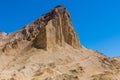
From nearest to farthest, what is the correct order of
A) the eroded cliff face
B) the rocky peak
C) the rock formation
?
the rock formation → the rocky peak → the eroded cliff face

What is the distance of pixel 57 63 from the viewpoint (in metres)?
85.3

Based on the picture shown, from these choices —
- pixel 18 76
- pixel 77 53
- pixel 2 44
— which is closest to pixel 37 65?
pixel 18 76

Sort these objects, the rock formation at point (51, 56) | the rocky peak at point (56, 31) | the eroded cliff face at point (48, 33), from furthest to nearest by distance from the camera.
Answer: the eroded cliff face at point (48, 33) → the rocky peak at point (56, 31) → the rock formation at point (51, 56)

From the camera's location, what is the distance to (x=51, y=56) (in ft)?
291

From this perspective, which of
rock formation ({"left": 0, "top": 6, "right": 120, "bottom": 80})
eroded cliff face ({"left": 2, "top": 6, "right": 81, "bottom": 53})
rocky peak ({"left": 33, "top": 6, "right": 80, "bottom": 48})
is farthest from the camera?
eroded cliff face ({"left": 2, "top": 6, "right": 81, "bottom": 53})

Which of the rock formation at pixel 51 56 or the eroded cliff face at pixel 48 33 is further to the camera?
A: the eroded cliff face at pixel 48 33

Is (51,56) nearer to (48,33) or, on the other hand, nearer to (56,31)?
(48,33)

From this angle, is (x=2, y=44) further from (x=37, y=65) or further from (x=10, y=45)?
(x=37, y=65)

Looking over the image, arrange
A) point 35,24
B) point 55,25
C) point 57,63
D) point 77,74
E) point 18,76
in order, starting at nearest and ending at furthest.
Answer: point 18,76 → point 77,74 → point 57,63 → point 55,25 → point 35,24

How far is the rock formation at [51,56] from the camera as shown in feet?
255

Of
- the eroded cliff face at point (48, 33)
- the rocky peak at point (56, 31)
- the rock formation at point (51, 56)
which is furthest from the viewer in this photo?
the eroded cliff face at point (48, 33)

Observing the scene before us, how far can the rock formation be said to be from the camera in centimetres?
7766

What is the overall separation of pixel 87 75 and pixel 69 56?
10.5 meters

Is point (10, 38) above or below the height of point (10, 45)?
above
